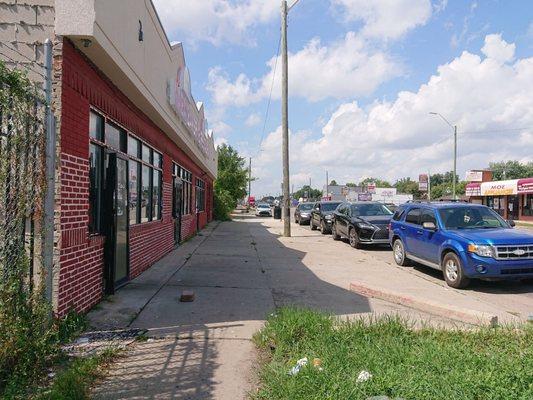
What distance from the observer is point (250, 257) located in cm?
1330

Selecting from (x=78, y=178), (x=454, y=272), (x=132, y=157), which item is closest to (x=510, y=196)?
(x=454, y=272)

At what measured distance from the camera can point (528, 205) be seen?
42906 millimetres

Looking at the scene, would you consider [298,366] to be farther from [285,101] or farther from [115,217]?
[285,101]

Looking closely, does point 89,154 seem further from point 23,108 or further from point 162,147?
point 162,147

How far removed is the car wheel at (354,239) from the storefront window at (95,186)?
11.1 m

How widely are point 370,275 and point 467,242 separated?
2417mm

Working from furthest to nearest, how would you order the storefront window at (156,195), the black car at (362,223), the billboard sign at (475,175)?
the billboard sign at (475,175) → the black car at (362,223) → the storefront window at (156,195)

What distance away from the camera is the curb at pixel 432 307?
6.16 meters

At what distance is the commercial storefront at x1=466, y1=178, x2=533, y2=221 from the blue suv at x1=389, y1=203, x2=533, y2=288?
33393mm

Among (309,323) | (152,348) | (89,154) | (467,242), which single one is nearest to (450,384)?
(309,323)

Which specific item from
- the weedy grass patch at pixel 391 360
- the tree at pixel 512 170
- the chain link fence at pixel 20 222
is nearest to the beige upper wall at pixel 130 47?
the chain link fence at pixel 20 222

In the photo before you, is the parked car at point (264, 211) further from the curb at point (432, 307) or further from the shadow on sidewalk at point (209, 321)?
the curb at point (432, 307)

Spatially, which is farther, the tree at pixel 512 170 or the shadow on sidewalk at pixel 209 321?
the tree at pixel 512 170

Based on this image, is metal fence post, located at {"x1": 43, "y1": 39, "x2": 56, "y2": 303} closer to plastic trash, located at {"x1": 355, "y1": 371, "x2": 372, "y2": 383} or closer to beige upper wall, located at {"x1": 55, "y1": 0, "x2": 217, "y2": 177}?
beige upper wall, located at {"x1": 55, "y1": 0, "x2": 217, "y2": 177}
